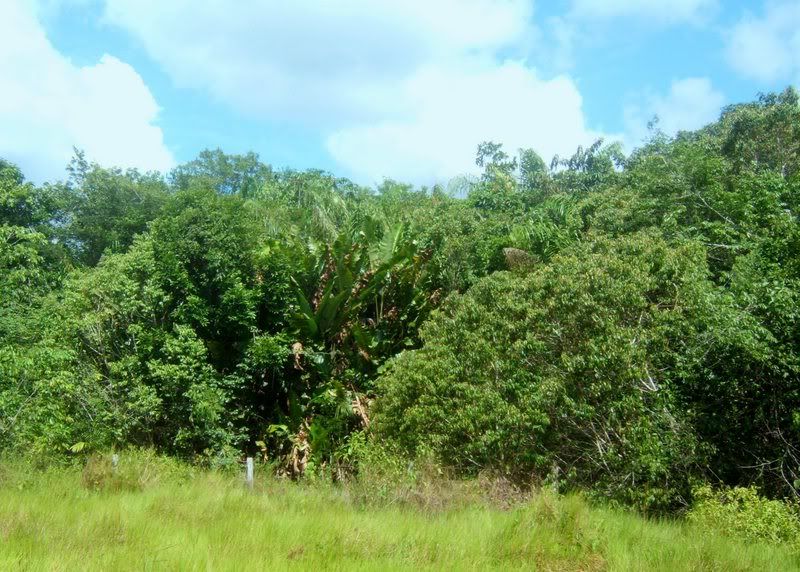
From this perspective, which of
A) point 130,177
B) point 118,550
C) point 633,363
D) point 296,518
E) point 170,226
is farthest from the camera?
point 130,177

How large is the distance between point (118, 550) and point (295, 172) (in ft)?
124

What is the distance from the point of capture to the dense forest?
32.4 ft

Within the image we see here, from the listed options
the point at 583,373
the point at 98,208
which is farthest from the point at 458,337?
the point at 98,208

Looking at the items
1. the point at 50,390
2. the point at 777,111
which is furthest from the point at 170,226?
the point at 777,111

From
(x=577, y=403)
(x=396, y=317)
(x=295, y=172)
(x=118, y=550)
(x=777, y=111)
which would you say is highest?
(x=295, y=172)

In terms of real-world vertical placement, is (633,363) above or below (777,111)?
below

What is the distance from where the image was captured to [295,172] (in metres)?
43.1

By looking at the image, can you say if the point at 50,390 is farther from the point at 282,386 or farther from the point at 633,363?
the point at 633,363

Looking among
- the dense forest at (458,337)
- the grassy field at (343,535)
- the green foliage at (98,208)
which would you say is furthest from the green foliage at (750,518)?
the green foliage at (98,208)

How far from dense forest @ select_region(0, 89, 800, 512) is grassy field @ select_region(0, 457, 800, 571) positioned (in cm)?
160

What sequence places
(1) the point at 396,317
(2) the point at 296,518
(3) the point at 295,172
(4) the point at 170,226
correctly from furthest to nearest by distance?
(3) the point at 295,172
(1) the point at 396,317
(4) the point at 170,226
(2) the point at 296,518

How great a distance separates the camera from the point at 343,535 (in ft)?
24.0

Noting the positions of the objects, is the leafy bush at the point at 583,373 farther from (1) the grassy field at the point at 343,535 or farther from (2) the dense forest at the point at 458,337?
(1) the grassy field at the point at 343,535

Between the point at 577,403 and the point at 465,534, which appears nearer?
the point at 465,534
